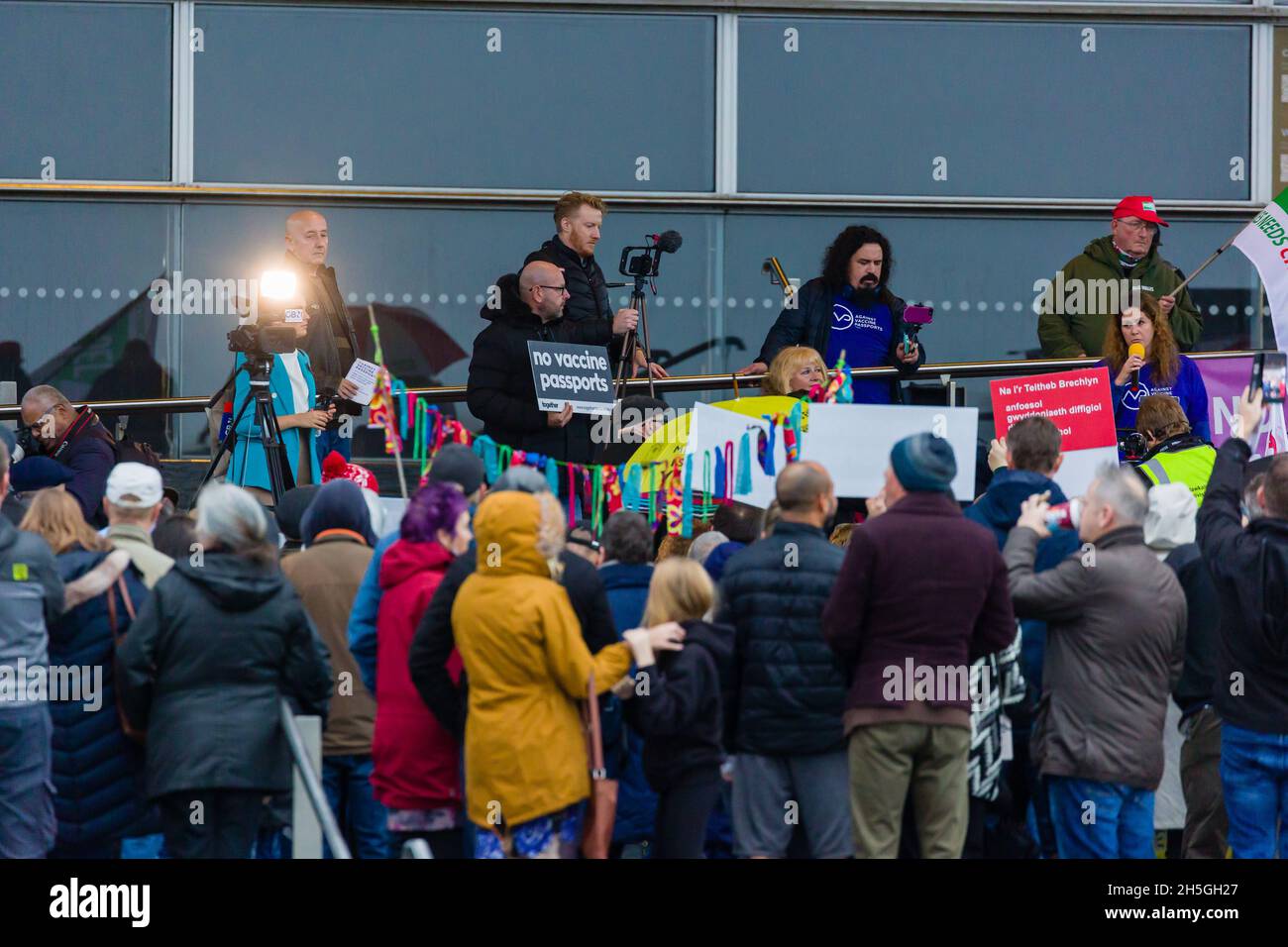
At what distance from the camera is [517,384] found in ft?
36.1

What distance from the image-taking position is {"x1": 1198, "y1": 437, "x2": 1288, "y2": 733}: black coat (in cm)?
806

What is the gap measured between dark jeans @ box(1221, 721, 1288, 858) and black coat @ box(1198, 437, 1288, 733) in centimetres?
6

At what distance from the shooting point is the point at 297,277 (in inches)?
443

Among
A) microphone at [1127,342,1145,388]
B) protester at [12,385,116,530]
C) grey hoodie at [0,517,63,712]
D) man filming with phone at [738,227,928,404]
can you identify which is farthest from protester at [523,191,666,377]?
grey hoodie at [0,517,63,712]

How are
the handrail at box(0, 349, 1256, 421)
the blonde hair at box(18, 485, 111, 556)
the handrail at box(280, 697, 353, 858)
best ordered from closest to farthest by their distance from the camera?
the handrail at box(280, 697, 353, 858)
the blonde hair at box(18, 485, 111, 556)
the handrail at box(0, 349, 1256, 421)

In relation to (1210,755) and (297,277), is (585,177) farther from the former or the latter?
(1210,755)

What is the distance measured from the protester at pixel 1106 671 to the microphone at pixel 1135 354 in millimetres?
3173

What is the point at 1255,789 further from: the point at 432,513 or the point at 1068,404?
the point at 432,513

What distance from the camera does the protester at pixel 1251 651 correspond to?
318 inches

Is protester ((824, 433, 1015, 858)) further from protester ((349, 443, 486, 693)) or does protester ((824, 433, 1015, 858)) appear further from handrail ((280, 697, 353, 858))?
handrail ((280, 697, 353, 858))

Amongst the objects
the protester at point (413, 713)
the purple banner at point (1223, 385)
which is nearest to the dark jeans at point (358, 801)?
the protester at point (413, 713)

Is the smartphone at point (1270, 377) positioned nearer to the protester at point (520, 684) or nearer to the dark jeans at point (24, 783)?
the protester at point (520, 684)

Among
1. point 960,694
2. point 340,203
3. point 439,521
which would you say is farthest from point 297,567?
point 340,203
